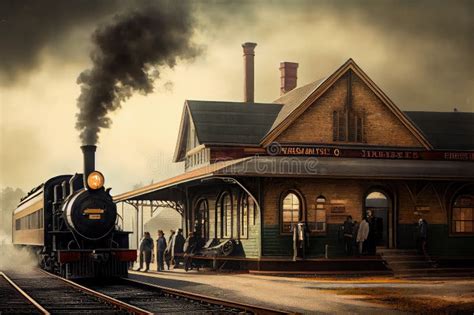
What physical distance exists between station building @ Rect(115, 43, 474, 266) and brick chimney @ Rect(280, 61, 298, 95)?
1.71 meters

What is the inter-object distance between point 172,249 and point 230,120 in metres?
6.44

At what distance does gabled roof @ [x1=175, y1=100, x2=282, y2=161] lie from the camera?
32.1 m

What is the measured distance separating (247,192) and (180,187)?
835 cm

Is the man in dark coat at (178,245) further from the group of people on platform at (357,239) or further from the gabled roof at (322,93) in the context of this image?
the group of people on platform at (357,239)

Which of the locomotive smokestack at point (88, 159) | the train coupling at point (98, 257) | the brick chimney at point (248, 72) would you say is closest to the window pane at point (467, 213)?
the train coupling at point (98, 257)

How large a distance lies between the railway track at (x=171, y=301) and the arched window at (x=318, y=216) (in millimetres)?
7396

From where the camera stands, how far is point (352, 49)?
30.2m

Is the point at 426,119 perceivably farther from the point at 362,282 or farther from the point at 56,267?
the point at 56,267

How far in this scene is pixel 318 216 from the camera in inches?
1016

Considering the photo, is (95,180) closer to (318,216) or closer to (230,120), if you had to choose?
(318,216)

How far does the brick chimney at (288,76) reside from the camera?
38938 millimetres

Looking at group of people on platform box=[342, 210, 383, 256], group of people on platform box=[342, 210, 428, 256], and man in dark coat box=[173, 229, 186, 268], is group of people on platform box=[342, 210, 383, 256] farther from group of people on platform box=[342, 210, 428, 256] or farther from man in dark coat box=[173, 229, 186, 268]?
man in dark coat box=[173, 229, 186, 268]

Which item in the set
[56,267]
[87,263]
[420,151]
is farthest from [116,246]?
[420,151]

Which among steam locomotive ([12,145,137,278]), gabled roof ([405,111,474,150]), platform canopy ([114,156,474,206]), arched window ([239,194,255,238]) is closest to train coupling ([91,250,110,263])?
steam locomotive ([12,145,137,278])
